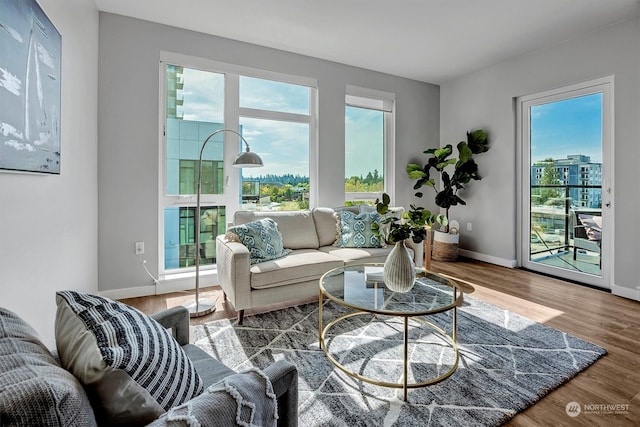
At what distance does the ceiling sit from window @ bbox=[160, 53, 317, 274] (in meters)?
0.43

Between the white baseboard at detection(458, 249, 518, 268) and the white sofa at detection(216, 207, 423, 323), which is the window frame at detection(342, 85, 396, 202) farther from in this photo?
the white baseboard at detection(458, 249, 518, 268)

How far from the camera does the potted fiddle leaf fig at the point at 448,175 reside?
4570mm

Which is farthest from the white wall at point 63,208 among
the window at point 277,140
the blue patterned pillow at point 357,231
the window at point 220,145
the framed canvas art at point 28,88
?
the blue patterned pillow at point 357,231

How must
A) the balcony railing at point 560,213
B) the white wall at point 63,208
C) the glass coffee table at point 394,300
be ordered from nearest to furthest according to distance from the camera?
1. the white wall at point 63,208
2. the glass coffee table at point 394,300
3. the balcony railing at point 560,213

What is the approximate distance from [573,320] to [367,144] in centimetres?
306

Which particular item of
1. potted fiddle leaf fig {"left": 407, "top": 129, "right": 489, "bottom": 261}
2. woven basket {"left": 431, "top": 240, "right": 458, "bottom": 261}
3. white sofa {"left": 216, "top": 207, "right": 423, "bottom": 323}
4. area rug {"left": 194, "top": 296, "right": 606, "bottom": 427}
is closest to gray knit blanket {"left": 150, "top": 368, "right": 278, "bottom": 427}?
area rug {"left": 194, "top": 296, "right": 606, "bottom": 427}

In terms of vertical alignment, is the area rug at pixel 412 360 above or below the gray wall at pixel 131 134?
below

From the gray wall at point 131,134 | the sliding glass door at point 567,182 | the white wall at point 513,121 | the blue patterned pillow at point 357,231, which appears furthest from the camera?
the sliding glass door at point 567,182

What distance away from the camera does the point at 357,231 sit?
3.40 metres

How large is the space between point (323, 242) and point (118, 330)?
2773 millimetres

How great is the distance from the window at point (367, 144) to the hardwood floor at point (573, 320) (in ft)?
4.62

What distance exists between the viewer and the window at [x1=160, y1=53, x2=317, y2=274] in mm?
3396

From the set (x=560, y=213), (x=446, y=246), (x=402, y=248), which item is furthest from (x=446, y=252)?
(x=402, y=248)

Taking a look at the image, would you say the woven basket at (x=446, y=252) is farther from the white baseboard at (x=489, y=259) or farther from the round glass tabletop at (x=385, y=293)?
the round glass tabletop at (x=385, y=293)
